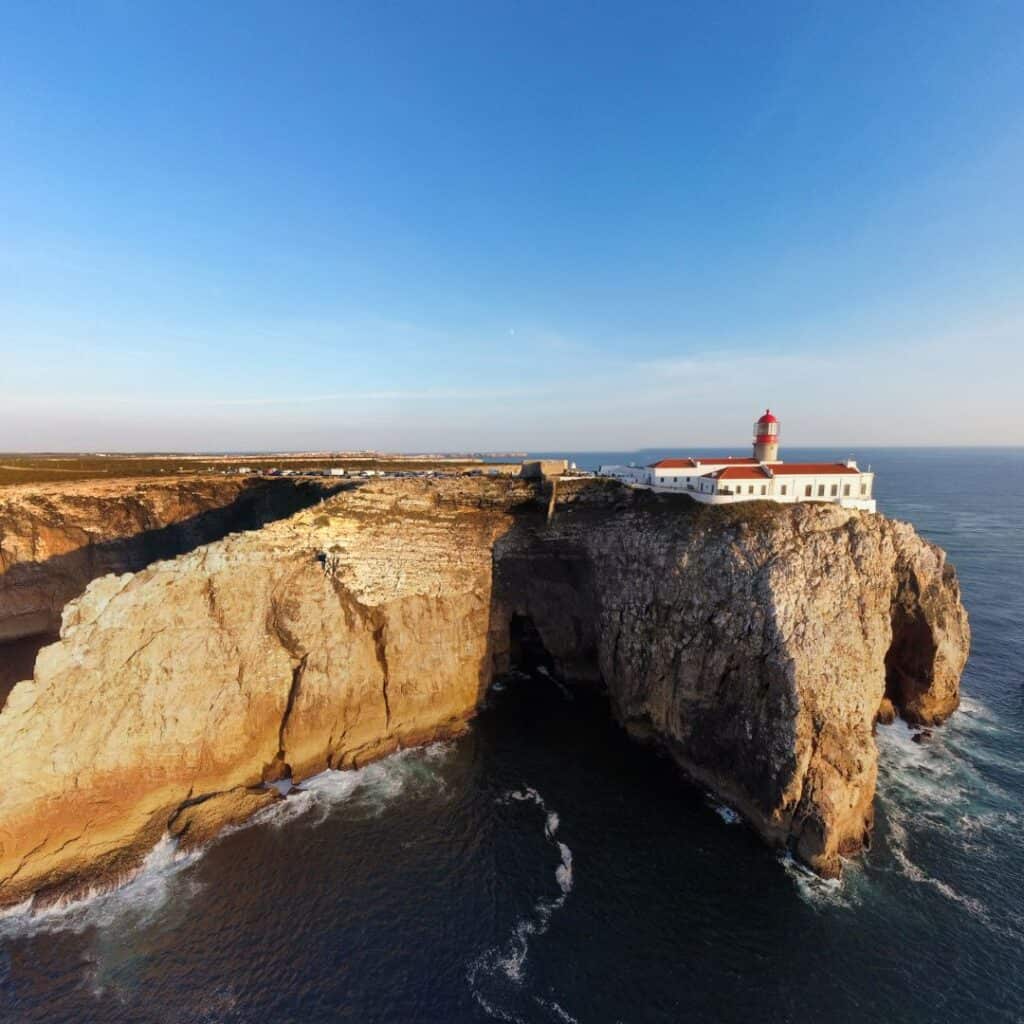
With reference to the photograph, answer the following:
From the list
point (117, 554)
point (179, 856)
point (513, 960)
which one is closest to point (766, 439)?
point (513, 960)

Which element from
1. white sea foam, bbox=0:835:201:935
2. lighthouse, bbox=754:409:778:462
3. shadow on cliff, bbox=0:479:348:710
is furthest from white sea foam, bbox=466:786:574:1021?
shadow on cliff, bbox=0:479:348:710

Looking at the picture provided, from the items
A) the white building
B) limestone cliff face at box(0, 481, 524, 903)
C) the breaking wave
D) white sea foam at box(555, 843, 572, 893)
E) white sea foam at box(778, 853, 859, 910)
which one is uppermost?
the white building

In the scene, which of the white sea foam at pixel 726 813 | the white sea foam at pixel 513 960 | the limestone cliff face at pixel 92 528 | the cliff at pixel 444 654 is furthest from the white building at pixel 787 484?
the limestone cliff face at pixel 92 528

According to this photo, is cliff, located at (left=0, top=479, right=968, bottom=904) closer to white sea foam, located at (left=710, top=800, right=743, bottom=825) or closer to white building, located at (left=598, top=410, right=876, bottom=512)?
white sea foam, located at (left=710, top=800, right=743, bottom=825)

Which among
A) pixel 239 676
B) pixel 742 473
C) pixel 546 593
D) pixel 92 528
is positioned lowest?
pixel 239 676

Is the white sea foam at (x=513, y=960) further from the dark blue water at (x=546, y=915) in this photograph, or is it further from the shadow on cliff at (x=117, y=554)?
the shadow on cliff at (x=117, y=554)

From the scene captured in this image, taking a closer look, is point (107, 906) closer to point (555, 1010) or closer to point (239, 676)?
point (239, 676)

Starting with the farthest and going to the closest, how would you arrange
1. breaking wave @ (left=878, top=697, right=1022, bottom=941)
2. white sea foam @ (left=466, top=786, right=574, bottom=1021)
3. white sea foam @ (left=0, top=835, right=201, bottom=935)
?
breaking wave @ (left=878, top=697, right=1022, bottom=941)
white sea foam @ (left=0, top=835, right=201, bottom=935)
white sea foam @ (left=466, top=786, right=574, bottom=1021)

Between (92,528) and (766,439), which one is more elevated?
(766,439)
